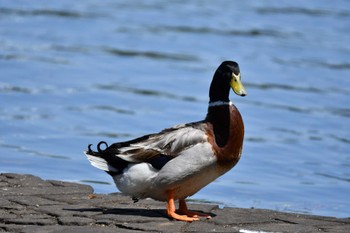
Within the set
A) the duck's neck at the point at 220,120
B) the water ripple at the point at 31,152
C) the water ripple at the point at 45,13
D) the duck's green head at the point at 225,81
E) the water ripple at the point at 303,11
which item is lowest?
the duck's neck at the point at 220,120

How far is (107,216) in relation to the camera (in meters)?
7.47

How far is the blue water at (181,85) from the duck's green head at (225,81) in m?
2.47

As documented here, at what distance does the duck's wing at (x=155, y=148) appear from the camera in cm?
745

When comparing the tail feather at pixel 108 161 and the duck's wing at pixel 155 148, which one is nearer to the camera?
the duck's wing at pixel 155 148

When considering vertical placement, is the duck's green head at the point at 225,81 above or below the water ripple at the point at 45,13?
below

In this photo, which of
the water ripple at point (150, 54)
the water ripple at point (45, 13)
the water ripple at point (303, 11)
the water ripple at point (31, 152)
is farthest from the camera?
the water ripple at point (303, 11)

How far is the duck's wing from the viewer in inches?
293

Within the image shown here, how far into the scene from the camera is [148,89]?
53.3 feet

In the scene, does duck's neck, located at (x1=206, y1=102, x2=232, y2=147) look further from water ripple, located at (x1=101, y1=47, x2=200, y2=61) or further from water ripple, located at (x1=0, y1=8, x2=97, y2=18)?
water ripple, located at (x1=0, y1=8, x2=97, y2=18)

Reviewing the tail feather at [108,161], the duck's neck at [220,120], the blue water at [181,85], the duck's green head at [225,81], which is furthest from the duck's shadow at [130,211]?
the blue water at [181,85]

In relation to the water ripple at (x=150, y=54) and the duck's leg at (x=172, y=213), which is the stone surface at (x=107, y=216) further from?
the water ripple at (x=150, y=54)

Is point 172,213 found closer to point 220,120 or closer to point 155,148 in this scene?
point 155,148

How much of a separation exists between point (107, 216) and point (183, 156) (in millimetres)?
716

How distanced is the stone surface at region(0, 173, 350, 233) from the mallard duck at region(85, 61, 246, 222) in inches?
8.2
